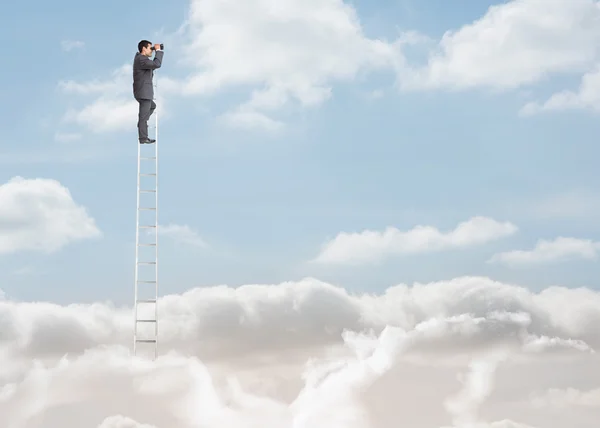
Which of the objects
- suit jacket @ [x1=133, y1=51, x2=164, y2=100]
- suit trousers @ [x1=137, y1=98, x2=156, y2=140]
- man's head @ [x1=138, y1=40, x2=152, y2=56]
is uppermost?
man's head @ [x1=138, y1=40, x2=152, y2=56]

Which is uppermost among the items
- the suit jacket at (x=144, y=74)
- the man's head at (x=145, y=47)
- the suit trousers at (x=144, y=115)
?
the man's head at (x=145, y=47)

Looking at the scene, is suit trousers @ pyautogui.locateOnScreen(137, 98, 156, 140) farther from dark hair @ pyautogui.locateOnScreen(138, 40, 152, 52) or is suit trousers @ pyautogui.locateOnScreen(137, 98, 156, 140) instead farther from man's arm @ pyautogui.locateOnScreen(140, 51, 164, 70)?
dark hair @ pyautogui.locateOnScreen(138, 40, 152, 52)

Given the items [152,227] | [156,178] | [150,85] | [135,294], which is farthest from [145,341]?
[150,85]

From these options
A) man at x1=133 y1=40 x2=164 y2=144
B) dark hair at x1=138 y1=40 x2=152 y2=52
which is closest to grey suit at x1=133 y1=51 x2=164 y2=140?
man at x1=133 y1=40 x2=164 y2=144

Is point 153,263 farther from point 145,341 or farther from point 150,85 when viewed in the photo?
point 150,85

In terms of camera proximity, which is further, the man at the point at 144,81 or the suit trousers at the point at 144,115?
the suit trousers at the point at 144,115

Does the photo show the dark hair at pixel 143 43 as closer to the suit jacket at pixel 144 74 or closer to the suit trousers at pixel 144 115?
the suit jacket at pixel 144 74

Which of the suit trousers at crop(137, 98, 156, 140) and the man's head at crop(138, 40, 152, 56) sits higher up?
the man's head at crop(138, 40, 152, 56)

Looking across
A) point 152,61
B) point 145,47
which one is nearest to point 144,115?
point 152,61

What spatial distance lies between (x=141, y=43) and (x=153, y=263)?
3102mm

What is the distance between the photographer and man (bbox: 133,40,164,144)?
11.5 metres

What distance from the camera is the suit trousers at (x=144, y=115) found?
1175 centimetres

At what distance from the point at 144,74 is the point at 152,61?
0.79ft

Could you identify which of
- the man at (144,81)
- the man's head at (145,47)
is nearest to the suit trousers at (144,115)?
the man at (144,81)
